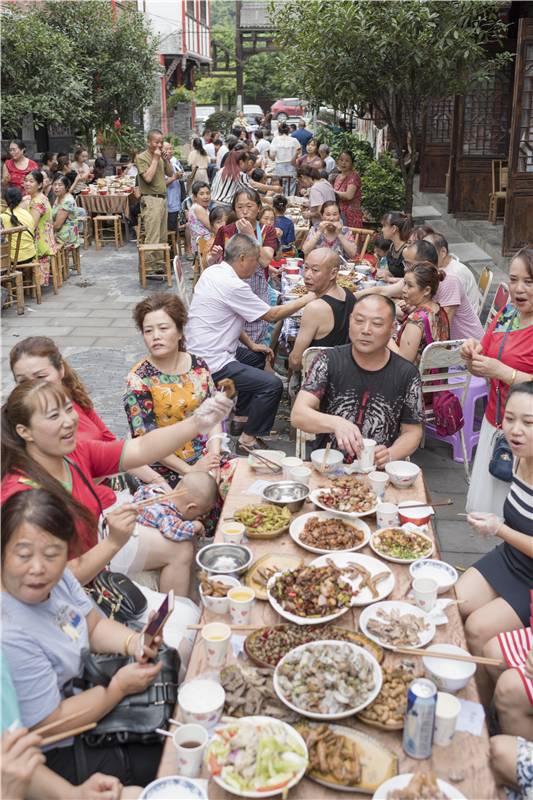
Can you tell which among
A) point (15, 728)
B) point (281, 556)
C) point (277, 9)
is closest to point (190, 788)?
point (15, 728)

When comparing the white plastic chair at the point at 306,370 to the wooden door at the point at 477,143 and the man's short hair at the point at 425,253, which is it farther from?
the wooden door at the point at 477,143

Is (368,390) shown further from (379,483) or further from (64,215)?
(64,215)

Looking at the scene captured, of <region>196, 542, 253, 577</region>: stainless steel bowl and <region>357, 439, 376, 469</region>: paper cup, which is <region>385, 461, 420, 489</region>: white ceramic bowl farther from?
<region>196, 542, 253, 577</region>: stainless steel bowl

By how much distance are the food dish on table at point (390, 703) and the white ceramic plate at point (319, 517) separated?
69cm

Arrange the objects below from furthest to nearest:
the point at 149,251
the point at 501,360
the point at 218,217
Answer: the point at 149,251
the point at 218,217
the point at 501,360

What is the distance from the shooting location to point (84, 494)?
3.00 meters

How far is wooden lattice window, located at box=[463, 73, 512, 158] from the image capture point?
453 inches

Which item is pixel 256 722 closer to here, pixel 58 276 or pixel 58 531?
pixel 58 531

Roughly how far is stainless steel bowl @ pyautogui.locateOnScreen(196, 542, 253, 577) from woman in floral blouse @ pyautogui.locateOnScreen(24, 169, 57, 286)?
7.50 m

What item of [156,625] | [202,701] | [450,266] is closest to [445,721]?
[202,701]

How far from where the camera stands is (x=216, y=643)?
2250 mm

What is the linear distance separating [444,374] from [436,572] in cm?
248

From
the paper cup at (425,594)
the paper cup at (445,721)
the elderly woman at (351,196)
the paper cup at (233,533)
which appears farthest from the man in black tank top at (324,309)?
the elderly woman at (351,196)

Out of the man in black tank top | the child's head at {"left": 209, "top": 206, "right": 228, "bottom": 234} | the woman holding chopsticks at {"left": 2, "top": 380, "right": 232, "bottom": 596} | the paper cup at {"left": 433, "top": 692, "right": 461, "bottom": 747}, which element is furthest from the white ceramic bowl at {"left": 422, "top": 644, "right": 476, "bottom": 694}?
the child's head at {"left": 209, "top": 206, "right": 228, "bottom": 234}
